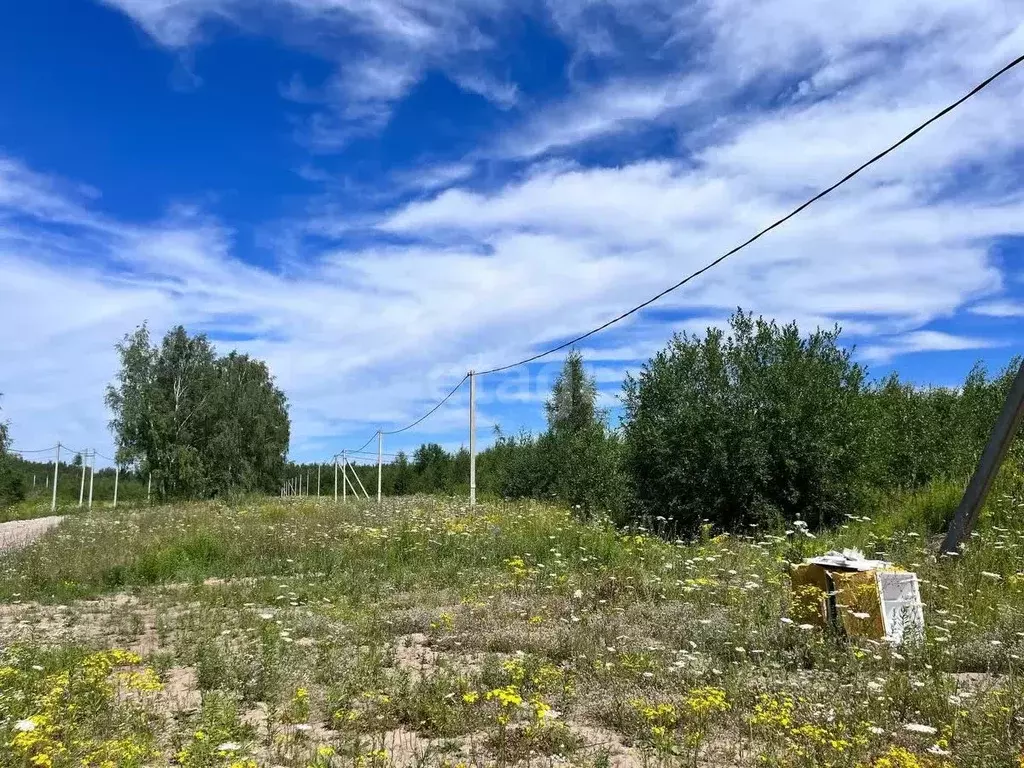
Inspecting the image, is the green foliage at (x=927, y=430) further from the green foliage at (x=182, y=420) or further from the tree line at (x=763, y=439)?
the green foliage at (x=182, y=420)

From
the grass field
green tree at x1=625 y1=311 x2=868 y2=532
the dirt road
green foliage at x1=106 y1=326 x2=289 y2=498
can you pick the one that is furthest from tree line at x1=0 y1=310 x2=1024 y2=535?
green foliage at x1=106 y1=326 x2=289 y2=498

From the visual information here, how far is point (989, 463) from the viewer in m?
8.28

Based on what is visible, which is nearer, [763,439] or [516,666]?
[516,666]

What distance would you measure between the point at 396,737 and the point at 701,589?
4.62 meters

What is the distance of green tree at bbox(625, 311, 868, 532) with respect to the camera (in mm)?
16406

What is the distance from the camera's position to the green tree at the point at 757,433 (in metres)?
16.4

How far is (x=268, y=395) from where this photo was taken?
5428cm

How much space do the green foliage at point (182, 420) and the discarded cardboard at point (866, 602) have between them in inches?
1613

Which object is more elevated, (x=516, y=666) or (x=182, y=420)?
(x=182, y=420)

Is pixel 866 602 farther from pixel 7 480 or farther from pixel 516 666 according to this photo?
pixel 7 480

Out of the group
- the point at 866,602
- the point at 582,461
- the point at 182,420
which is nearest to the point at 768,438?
the point at 866,602

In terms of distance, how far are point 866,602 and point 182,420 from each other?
42.6 meters

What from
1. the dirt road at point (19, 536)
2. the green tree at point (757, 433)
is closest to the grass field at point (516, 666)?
the green tree at point (757, 433)

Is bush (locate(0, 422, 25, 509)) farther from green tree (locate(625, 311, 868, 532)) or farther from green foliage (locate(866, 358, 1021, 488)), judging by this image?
green foliage (locate(866, 358, 1021, 488))
